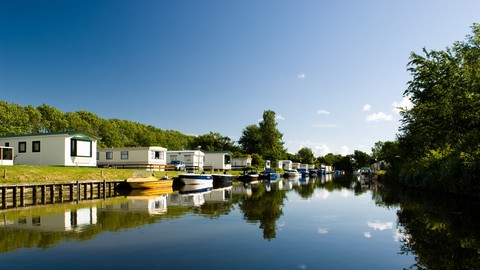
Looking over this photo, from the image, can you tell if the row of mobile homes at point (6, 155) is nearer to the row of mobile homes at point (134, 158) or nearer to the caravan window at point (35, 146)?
the caravan window at point (35, 146)

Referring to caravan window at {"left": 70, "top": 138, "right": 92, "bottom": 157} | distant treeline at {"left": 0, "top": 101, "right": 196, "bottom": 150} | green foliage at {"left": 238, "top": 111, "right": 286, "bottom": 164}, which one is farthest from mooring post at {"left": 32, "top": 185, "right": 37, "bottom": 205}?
green foliage at {"left": 238, "top": 111, "right": 286, "bottom": 164}

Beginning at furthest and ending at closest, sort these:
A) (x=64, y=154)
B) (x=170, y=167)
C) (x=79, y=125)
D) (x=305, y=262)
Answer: (x=79, y=125) → (x=170, y=167) → (x=64, y=154) → (x=305, y=262)

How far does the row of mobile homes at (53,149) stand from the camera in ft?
127

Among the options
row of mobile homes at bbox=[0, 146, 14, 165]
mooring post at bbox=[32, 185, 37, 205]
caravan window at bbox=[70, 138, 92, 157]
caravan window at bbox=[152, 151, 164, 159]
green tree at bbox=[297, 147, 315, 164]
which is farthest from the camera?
green tree at bbox=[297, 147, 315, 164]

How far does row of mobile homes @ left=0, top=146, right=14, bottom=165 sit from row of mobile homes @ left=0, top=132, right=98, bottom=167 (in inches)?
163

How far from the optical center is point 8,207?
2398 centimetres

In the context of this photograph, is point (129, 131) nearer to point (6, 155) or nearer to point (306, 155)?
point (306, 155)

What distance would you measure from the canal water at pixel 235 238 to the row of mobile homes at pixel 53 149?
645 inches

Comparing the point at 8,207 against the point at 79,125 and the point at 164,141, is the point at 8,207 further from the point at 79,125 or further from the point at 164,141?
the point at 164,141

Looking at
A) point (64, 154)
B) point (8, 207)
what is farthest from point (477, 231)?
point (64, 154)

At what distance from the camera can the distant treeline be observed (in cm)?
8375

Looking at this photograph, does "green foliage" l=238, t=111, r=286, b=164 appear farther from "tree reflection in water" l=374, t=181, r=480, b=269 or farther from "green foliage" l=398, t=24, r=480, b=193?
"tree reflection in water" l=374, t=181, r=480, b=269

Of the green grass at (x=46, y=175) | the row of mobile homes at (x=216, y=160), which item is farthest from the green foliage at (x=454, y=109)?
the row of mobile homes at (x=216, y=160)

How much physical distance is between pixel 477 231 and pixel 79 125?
337ft
